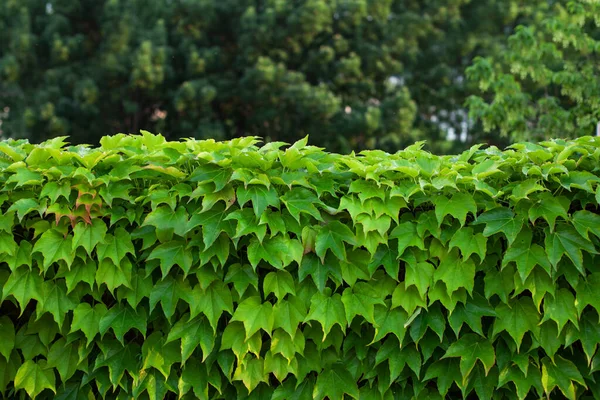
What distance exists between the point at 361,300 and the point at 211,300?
0.59 m

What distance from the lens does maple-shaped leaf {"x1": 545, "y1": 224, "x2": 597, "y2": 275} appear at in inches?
94.8

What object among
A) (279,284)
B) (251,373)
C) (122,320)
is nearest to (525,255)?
(279,284)

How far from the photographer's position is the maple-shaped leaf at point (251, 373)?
258 centimetres

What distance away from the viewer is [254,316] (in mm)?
2518

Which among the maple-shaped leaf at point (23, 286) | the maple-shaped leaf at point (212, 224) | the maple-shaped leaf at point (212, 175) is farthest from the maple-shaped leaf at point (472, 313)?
the maple-shaped leaf at point (23, 286)

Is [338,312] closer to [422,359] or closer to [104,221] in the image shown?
[422,359]

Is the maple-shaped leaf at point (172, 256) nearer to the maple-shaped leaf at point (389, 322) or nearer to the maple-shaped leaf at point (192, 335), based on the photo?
the maple-shaped leaf at point (192, 335)

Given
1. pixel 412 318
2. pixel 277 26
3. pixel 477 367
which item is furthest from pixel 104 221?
pixel 277 26

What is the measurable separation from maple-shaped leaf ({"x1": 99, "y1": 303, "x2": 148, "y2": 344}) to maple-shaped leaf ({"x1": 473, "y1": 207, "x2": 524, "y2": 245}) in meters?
1.38

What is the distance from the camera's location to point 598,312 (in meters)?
2.46

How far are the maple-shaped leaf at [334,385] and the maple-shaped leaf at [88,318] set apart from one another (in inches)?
36.0

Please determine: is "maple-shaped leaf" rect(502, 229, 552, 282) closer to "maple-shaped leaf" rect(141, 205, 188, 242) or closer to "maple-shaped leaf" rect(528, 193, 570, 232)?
"maple-shaped leaf" rect(528, 193, 570, 232)

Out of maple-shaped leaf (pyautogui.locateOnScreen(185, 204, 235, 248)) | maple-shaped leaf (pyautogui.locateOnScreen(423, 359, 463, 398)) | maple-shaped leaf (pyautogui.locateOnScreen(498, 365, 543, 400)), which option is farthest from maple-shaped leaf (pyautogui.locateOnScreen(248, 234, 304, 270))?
maple-shaped leaf (pyautogui.locateOnScreen(498, 365, 543, 400))

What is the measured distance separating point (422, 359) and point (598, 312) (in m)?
0.70
